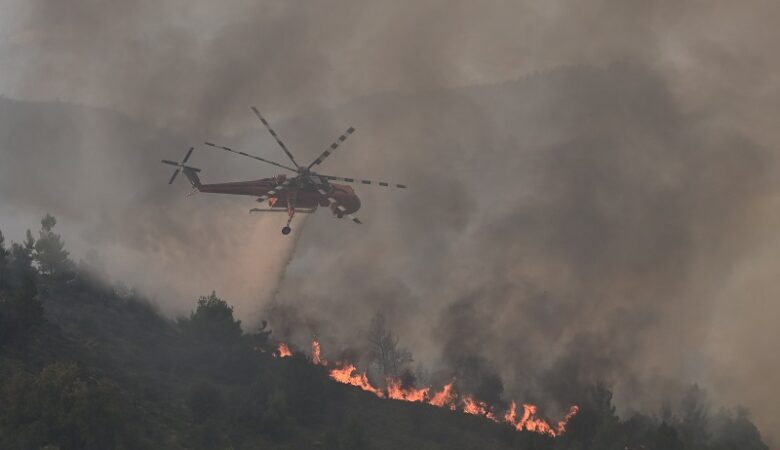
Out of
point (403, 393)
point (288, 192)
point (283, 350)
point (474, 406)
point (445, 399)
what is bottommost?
point (403, 393)

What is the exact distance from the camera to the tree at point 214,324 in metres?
91.1

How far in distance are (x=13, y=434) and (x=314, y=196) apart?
3087 centimetres

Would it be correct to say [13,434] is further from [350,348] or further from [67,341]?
[350,348]

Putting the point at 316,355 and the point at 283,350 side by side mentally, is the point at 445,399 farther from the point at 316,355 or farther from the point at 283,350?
the point at 283,350

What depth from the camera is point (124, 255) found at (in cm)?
11906

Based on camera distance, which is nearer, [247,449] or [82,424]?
[82,424]

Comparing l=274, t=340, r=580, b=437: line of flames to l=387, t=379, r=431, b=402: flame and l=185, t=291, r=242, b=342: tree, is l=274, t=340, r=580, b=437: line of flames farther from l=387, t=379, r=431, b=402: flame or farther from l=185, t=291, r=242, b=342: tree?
l=185, t=291, r=242, b=342: tree

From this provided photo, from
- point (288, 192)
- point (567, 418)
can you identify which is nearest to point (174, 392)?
point (288, 192)

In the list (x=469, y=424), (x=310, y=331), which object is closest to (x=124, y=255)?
(x=310, y=331)

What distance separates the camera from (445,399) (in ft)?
334

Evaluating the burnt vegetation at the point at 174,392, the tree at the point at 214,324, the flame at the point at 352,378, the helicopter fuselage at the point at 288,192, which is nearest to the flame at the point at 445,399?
the burnt vegetation at the point at 174,392

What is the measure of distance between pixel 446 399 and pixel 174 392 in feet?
126

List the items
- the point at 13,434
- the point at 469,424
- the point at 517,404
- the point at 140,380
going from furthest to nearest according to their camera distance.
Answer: the point at 517,404
the point at 469,424
the point at 140,380
the point at 13,434

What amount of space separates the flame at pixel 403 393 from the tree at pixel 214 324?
19767 mm
